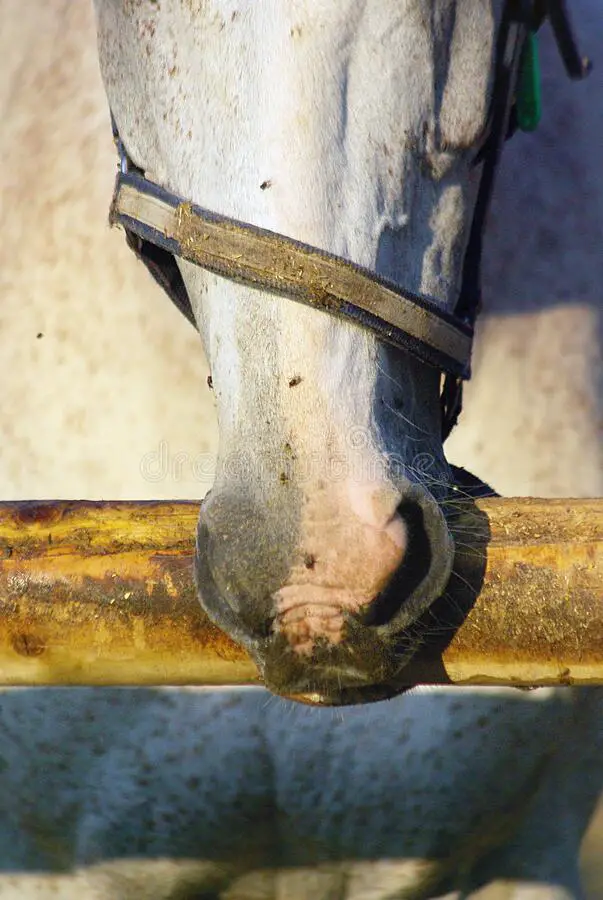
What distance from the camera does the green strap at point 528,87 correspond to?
1367 mm

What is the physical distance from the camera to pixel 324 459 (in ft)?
3.05

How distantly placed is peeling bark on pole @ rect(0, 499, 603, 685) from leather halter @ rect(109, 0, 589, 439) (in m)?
0.20

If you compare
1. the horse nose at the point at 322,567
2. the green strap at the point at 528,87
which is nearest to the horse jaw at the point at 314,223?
the horse nose at the point at 322,567

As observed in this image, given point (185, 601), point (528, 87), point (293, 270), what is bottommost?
point (185, 601)

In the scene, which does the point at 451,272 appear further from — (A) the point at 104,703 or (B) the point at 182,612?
(A) the point at 104,703

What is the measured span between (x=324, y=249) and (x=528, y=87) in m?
0.53

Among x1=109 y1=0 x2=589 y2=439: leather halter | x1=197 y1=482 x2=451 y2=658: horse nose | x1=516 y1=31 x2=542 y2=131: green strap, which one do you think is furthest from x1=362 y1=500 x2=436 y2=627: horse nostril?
x1=516 y1=31 x2=542 y2=131: green strap

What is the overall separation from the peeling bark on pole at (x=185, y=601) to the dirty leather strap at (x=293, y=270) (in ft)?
0.63

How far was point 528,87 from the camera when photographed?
4.56 feet

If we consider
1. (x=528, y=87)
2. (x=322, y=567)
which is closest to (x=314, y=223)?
(x=322, y=567)

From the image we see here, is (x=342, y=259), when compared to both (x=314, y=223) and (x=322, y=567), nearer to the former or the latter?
(x=314, y=223)

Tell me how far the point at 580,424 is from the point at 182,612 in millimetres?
833

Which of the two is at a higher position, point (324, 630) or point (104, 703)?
point (324, 630)

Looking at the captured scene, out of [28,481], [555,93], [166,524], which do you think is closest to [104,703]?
[28,481]
